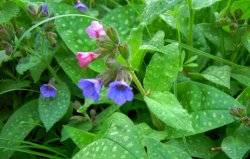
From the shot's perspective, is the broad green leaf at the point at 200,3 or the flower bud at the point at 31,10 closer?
the broad green leaf at the point at 200,3

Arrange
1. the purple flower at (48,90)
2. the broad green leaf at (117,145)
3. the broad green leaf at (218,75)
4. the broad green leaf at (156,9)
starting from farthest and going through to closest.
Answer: the purple flower at (48,90) → the broad green leaf at (218,75) → the broad green leaf at (156,9) → the broad green leaf at (117,145)

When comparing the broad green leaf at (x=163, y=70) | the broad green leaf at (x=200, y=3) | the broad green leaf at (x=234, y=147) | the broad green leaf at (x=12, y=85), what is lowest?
the broad green leaf at (x=12, y=85)

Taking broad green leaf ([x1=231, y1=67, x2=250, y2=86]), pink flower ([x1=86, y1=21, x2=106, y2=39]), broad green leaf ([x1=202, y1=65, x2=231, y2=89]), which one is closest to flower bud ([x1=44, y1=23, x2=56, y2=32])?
pink flower ([x1=86, y1=21, x2=106, y2=39])

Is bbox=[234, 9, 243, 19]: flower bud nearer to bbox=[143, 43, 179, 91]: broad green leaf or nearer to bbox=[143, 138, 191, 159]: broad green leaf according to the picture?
bbox=[143, 43, 179, 91]: broad green leaf

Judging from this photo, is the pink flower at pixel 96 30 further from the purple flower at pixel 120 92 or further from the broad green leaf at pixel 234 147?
the broad green leaf at pixel 234 147

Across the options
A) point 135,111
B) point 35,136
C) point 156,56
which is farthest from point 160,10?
point 35,136

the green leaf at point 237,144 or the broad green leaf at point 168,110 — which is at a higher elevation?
the broad green leaf at point 168,110

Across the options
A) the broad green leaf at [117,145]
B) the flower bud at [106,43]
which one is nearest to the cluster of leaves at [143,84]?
the broad green leaf at [117,145]

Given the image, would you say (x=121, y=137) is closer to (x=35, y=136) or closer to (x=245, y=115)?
(x=245, y=115)
